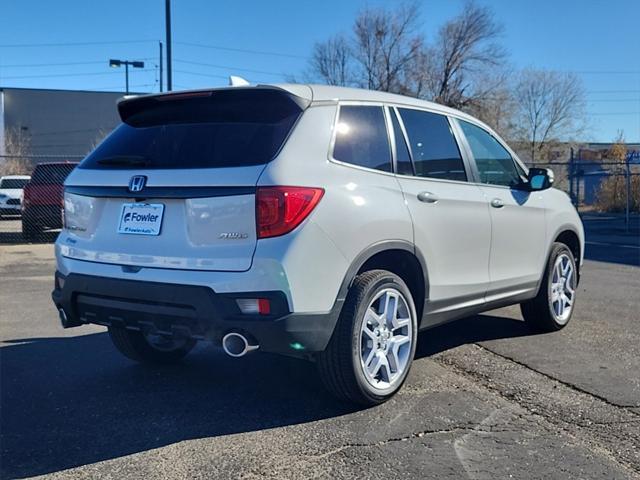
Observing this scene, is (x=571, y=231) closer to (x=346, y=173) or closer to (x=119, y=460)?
(x=346, y=173)

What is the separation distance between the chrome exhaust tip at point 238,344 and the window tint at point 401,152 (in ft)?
5.11

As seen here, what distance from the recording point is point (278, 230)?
344 cm

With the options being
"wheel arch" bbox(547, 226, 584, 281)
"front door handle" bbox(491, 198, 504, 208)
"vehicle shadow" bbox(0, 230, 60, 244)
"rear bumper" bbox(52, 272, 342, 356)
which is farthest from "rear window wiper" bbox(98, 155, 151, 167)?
"vehicle shadow" bbox(0, 230, 60, 244)

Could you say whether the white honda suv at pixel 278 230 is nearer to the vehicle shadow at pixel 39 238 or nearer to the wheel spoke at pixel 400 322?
the wheel spoke at pixel 400 322

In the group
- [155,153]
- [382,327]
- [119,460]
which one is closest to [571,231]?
[382,327]

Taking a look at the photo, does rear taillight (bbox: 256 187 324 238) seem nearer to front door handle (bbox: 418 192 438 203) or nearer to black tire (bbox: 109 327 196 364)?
front door handle (bbox: 418 192 438 203)

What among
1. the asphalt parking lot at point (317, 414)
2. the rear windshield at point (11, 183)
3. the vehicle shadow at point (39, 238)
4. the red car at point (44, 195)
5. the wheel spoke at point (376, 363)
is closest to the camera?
the asphalt parking lot at point (317, 414)

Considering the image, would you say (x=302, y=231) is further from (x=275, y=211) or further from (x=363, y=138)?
(x=363, y=138)

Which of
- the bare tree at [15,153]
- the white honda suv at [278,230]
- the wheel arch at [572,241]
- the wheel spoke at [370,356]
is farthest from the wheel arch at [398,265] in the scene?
the bare tree at [15,153]

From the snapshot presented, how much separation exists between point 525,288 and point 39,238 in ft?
42.1

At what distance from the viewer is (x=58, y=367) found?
16.5 feet

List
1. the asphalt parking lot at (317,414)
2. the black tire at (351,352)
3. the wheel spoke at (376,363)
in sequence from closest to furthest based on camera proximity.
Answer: the asphalt parking lot at (317,414)
the black tire at (351,352)
the wheel spoke at (376,363)

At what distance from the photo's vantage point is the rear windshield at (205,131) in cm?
367

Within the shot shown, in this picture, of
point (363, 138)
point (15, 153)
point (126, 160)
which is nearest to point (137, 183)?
point (126, 160)
